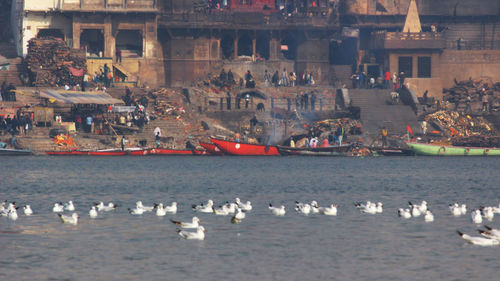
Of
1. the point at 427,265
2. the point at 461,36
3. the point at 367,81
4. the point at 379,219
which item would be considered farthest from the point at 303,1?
the point at 427,265

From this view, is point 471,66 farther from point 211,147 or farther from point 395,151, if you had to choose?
A: point 211,147

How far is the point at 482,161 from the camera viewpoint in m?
73.4

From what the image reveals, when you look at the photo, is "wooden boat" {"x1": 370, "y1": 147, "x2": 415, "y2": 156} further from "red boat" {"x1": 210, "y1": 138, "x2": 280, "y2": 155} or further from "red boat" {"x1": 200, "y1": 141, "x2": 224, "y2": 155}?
"red boat" {"x1": 200, "y1": 141, "x2": 224, "y2": 155}

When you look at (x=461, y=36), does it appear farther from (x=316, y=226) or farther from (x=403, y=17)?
(x=316, y=226)

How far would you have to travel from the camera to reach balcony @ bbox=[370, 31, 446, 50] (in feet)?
279

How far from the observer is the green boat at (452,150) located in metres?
72.1

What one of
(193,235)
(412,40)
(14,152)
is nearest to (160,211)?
(193,235)

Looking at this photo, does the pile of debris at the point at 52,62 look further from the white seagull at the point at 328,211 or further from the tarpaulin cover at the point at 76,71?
the white seagull at the point at 328,211

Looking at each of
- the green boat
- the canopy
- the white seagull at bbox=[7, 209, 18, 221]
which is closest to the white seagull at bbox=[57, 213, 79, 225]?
the white seagull at bbox=[7, 209, 18, 221]

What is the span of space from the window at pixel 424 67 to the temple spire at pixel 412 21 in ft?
10.9

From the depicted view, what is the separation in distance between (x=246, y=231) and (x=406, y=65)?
55.3 meters

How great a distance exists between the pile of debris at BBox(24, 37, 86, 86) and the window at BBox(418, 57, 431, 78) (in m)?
29.1

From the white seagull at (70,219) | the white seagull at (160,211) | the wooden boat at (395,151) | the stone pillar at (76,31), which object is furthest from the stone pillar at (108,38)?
the white seagull at (70,219)

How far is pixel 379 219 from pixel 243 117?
39.6 metres
